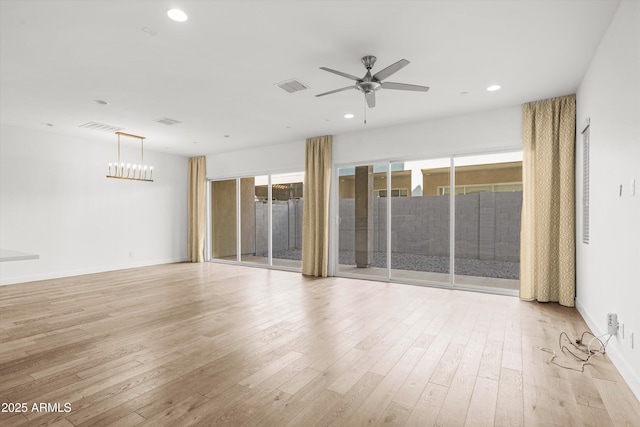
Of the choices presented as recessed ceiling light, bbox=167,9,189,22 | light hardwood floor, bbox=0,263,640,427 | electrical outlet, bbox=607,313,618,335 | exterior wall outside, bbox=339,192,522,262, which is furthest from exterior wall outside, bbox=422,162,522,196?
recessed ceiling light, bbox=167,9,189,22

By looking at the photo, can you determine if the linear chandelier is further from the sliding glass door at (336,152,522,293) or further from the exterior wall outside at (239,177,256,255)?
the sliding glass door at (336,152,522,293)

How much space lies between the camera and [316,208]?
642 centimetres

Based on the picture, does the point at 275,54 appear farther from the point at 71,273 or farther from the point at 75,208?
the point at 71,273

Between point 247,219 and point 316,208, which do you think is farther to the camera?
point 247,219

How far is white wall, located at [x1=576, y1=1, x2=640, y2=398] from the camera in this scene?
7.11ft

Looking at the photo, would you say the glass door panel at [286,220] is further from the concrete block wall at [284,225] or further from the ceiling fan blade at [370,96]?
the ceiling fan blade at [370,96]

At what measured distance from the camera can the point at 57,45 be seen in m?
3.03

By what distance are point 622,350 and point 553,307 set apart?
1.90 metres

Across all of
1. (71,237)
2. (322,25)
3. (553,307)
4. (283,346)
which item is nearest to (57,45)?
(322,25)

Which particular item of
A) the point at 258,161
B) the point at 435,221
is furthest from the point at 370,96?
the point at 258,161

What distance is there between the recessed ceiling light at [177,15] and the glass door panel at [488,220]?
14.2ft

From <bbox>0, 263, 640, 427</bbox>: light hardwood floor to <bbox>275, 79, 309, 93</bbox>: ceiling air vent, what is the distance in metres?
2.75

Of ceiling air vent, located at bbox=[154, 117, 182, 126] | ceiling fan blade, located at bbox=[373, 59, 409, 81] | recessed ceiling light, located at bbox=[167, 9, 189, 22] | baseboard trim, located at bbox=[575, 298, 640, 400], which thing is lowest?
baseboard trim, located at bbox=[575, 298, 640, 400]

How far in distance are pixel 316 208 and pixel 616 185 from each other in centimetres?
455
